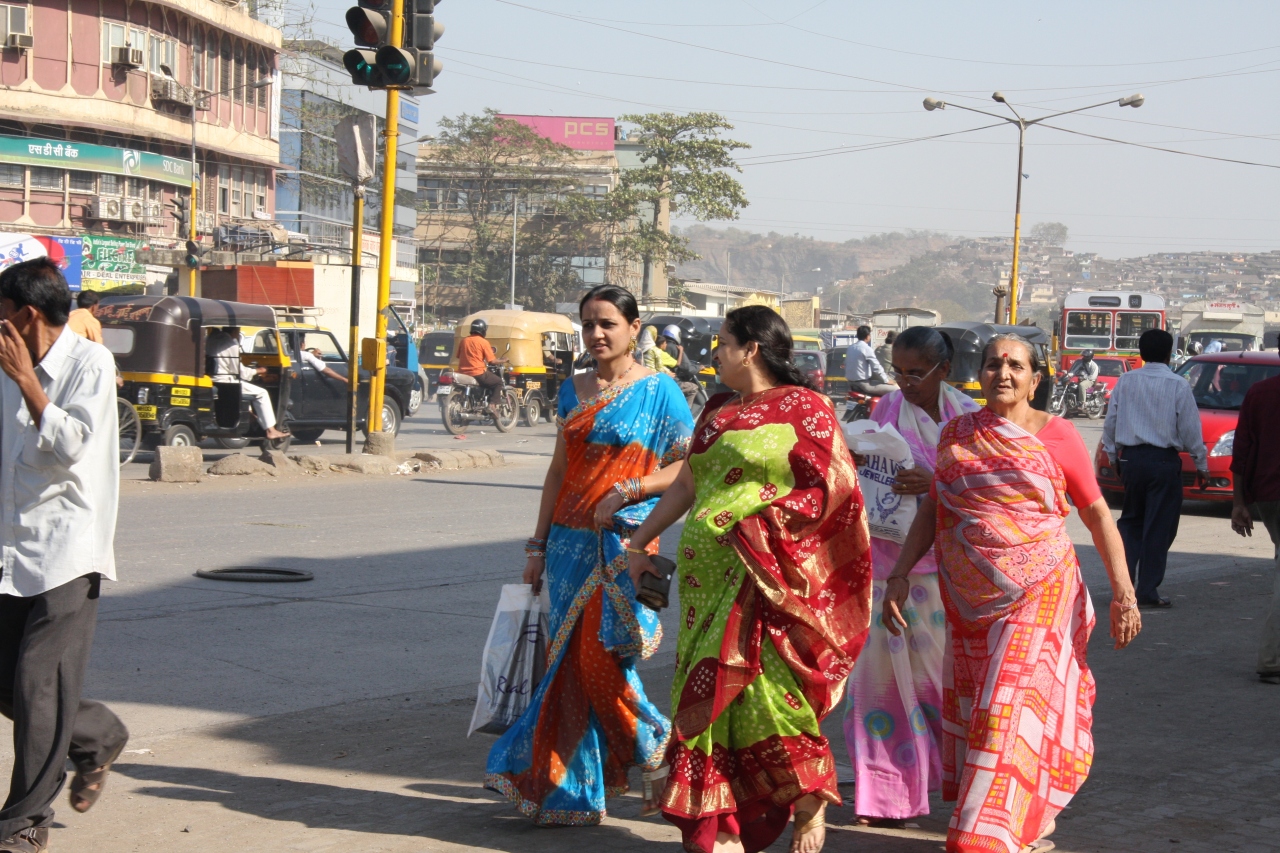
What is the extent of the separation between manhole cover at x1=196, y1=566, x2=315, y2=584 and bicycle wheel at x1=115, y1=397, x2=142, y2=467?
6479 millimetres

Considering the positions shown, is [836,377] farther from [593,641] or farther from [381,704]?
[593,641]

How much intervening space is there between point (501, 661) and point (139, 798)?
128cm

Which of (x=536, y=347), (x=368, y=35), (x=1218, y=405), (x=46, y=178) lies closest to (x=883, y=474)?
(x=368, y=35)

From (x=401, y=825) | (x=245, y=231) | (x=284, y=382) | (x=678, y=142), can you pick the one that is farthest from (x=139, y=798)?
(x=678, y=142)

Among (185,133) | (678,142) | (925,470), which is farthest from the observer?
(678,142)

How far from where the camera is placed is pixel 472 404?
2225 centimetres

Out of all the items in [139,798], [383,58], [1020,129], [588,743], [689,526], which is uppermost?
[1020,129]

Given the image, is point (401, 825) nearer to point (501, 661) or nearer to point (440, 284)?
point (501, 661)

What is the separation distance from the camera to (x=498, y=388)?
22375 mm

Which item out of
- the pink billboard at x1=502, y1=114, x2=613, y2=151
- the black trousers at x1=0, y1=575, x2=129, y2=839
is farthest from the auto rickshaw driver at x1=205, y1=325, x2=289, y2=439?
the pink billboard at x1=502, y1=114, x2=613, y2=151

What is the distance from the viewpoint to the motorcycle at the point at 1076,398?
31641mm

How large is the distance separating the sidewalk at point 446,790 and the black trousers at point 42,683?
31 cm

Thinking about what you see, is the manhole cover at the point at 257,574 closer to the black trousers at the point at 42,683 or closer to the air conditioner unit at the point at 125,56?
the black trousers at the point at 42,683

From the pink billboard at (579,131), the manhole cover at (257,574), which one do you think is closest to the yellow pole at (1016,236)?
the manhole cover at (257,574)
